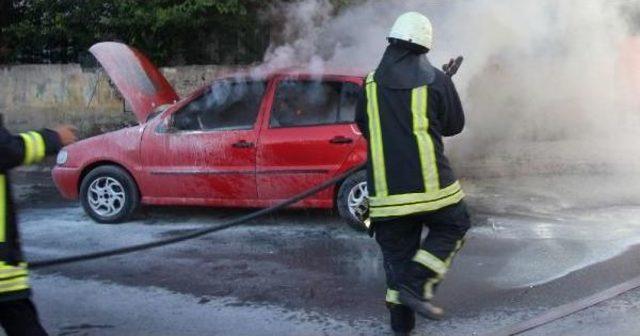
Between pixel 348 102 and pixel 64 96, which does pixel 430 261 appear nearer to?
pixel 348 102

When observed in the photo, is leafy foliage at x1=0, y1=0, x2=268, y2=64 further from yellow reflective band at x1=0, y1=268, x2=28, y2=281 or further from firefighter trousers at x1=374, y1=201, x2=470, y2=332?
yellow reflective band at x1=0, y1=268, x2=28, y2=281

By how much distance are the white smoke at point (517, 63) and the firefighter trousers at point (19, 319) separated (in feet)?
13.8

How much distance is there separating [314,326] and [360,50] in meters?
3.56

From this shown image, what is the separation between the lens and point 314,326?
4.56m

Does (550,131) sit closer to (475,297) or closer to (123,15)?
(475,297)

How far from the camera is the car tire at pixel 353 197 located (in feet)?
21.9

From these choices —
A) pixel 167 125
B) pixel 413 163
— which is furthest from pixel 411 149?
pixel 167 125

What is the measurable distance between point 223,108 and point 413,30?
3549 mm

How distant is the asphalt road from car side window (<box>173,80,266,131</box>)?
1012 mm

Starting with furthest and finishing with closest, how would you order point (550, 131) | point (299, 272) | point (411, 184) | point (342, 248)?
1. point (550, 131)
2. point (342, 248)
3. point (299, 272)
4. point (411, 184)

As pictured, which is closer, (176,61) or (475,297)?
(475,297)

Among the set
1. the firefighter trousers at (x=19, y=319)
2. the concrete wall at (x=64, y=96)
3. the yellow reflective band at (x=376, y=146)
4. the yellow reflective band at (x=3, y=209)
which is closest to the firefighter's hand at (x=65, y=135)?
the yellow reflective band at (x=3, y=209)

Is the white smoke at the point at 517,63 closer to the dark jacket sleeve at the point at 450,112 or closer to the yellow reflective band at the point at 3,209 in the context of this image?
the dark jacket sleeve at the point at 450,112

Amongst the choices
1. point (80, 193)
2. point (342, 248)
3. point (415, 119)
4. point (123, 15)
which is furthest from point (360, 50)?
point (123, 15)
